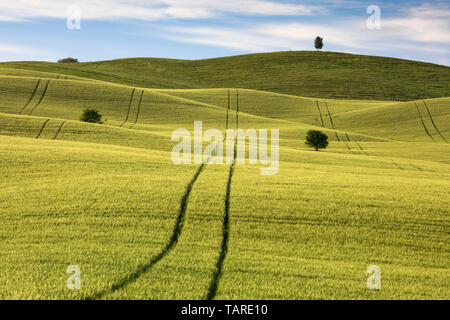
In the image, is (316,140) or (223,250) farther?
(316,140)

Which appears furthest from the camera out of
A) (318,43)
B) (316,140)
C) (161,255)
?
(318,43)

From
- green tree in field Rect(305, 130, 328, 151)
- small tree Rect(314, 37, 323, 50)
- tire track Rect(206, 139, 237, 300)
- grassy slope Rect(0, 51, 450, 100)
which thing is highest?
small tree Rect(314, 37, 323, 50)

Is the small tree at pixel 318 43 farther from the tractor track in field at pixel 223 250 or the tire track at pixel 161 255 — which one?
the tire track at pixel 161 255

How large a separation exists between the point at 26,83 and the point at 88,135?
3036 cm

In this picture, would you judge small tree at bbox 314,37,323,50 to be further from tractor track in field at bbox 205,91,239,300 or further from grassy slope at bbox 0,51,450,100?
tractor track in field at bbox 205,91,239,300

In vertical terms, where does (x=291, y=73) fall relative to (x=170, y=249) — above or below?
above

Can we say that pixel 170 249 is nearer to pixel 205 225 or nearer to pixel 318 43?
pixel 205 225

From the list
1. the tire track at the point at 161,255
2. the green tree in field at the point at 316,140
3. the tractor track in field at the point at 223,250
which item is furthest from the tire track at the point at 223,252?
the green tree in field at the point at 316,140

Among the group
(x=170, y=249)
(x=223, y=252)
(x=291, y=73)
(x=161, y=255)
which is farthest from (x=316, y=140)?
(x=291, y=73)

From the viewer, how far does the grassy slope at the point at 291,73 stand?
79.1 meters

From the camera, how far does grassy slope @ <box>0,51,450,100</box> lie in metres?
79.1

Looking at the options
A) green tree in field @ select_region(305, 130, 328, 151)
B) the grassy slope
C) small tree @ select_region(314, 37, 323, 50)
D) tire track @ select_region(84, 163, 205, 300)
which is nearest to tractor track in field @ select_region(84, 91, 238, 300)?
tire track @ select_region(84, 163, 205, 300)

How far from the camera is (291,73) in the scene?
298 ft
